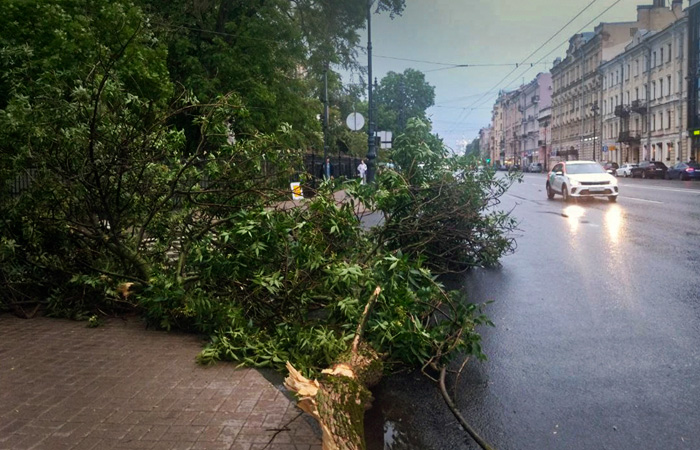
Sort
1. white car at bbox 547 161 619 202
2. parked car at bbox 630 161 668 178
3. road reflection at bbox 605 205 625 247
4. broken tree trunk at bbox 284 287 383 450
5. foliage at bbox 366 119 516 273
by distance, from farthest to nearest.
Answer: parked car at bbox 630 161 668 178 < white car at bbox 547 161 619 202 < road reflection at bbox 605 205 625 247 < foliage at bbox 366 119 516 273 < broken tree trunk at bbox 284 287 383 450

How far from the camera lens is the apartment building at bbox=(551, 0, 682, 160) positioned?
Result: 7938cm

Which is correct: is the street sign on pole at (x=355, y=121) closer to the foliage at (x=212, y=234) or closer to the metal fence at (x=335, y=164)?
the metal fence at (x=335, y=164)

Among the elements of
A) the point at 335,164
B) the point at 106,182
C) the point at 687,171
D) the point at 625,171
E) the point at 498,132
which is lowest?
the point at 625,171

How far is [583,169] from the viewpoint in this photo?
1025 inches

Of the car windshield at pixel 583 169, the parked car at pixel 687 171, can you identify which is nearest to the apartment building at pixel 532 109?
the parked car at pixel 687 171

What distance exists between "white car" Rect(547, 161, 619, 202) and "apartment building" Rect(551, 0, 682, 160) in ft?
174

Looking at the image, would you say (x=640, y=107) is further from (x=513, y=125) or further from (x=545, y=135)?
(x=513, y=125)

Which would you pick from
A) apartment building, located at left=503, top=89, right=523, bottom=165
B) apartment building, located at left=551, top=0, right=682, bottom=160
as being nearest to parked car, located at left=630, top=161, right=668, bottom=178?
apartment building, located at left=551, top=0, right=682, bottom=160

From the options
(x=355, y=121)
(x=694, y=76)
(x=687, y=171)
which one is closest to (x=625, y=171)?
(x=694, y=76)

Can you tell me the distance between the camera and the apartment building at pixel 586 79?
79.4 m

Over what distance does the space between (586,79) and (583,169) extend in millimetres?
65923

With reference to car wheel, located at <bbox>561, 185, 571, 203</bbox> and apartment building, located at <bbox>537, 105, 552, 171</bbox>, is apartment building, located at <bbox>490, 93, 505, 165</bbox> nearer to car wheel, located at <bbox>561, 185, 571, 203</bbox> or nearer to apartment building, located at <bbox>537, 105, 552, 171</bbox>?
apartment building, located at <bbox>537, 105, 552, 171</bbox>

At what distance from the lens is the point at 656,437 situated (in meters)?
4.00

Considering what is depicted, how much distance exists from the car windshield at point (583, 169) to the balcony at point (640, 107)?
44.9 m
